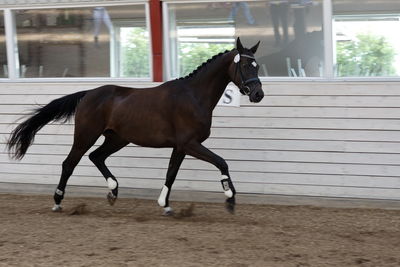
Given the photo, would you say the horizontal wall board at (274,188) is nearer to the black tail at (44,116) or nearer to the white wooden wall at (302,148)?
the white wooden wall at (302,148)

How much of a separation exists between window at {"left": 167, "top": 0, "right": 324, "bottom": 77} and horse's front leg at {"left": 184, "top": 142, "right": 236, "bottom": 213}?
1973 millimetres

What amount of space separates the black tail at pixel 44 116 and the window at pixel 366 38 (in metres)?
3.41

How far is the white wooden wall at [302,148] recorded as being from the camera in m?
7.41

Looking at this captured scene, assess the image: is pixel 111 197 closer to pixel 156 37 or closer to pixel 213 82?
pixel 213 82

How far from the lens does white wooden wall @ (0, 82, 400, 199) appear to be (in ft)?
24.3

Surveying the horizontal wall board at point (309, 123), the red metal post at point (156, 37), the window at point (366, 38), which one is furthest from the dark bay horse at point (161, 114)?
the window at point (366, 38)

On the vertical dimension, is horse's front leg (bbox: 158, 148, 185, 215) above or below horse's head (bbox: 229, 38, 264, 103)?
below

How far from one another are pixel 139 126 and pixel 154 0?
6.85 ft

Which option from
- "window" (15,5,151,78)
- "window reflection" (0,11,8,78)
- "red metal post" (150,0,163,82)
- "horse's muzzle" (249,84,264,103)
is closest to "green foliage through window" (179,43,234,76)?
"red metal post" (150,0,163,82)

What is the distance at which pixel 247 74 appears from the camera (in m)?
6.39

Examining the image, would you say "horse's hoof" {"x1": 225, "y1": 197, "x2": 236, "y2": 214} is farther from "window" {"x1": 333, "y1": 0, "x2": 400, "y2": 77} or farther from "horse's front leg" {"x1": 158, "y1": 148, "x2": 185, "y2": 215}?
"window" {"x1": 333, "y1": 0, "x2": 400, "y2": 77}

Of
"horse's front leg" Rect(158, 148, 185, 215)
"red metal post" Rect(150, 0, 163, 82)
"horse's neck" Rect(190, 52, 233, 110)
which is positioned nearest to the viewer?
"horse's neck" Rect(190, 52, 233, 110)

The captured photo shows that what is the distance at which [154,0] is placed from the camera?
8.10m

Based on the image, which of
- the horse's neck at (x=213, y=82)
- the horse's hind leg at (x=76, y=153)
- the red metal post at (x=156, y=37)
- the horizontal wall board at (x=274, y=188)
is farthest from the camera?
the red metal post at (x=156, y=37)
